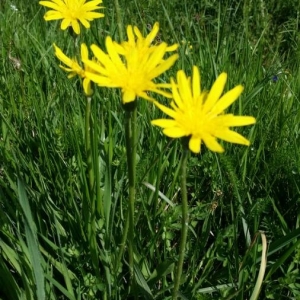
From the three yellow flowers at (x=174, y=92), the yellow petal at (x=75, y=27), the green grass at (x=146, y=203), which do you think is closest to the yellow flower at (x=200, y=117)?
the three yellow flowers at (x=174, y=92)

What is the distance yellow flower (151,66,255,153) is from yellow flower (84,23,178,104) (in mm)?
34

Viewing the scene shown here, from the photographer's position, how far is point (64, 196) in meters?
1.19

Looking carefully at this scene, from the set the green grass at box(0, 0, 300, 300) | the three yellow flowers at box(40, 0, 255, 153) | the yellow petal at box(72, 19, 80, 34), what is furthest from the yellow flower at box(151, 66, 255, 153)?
the yellow petal at box(72, 19, 80, 34)

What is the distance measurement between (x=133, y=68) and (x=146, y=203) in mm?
557

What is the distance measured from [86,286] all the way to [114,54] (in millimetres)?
539

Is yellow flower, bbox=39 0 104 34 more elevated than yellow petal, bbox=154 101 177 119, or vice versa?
yellow flower, bbox=39 0 104 34

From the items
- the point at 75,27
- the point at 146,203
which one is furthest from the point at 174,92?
the point at 146,203

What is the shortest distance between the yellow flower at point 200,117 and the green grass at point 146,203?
6.0 inches

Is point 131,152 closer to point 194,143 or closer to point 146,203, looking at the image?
point 194,143

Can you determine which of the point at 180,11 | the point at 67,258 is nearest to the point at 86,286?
the point at 67,258

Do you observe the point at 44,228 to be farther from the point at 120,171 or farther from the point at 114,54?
Result: the point at 114,54

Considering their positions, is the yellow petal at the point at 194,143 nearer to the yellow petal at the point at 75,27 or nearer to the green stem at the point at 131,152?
the green stem at the point at 131,152

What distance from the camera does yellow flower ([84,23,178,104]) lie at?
69cm

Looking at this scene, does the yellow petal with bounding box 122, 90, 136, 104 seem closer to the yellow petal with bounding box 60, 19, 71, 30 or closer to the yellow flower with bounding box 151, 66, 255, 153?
the yellow flower with bounding box 151, 66, 255, 153
